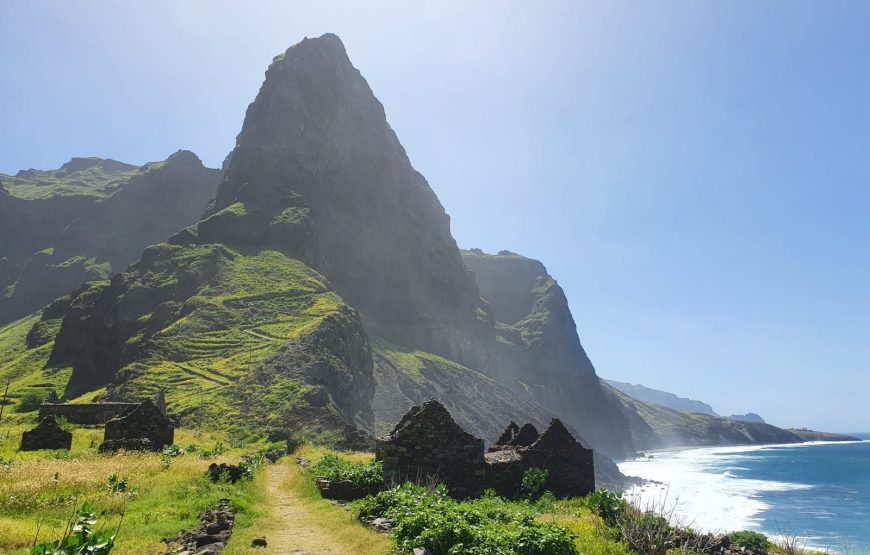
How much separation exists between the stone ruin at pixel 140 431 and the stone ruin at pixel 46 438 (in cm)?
214

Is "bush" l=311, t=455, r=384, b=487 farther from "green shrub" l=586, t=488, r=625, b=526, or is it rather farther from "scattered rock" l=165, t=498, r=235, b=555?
"green shrub" l=586, t=488, r=625, b=526

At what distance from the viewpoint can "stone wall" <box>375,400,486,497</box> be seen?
22.9 meters

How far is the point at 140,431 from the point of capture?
1200 inches

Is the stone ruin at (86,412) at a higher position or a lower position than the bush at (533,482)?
lower

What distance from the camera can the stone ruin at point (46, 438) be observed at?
28.8 meters

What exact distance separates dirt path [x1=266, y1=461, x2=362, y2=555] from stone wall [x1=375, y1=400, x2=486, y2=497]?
431 cm

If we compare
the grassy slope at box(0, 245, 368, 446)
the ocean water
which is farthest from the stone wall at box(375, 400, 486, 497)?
the grassy slope at box(0, 245, 368, 446)

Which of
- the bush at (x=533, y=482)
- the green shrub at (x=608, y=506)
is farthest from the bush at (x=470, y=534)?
the bush at (x=533, y=482)

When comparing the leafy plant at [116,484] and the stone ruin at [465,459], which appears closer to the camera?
the leafy plant at [116,484]

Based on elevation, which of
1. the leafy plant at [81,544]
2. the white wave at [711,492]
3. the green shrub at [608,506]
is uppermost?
the leafy plant at [81,544]

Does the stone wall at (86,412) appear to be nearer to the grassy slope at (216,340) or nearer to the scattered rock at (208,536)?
the grassy slope at (216,340)

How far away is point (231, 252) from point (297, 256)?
17.6 m

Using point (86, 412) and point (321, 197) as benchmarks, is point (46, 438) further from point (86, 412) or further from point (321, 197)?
point (321, 197)

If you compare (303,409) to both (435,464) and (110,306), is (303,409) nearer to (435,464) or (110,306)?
(435,464)
